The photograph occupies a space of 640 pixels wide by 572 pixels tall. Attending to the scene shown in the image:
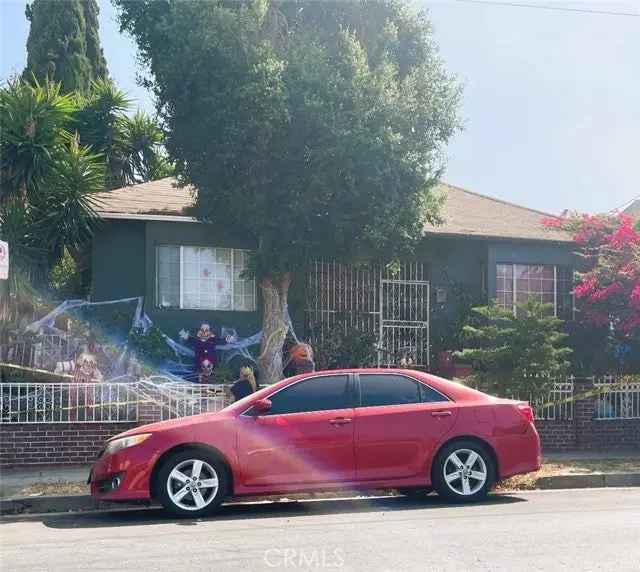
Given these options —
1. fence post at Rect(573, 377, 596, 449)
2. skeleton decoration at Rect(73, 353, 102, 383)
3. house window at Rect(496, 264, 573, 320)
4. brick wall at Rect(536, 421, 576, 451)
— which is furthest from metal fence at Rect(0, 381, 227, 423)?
house window at Rect(496, 264, 573, 320)

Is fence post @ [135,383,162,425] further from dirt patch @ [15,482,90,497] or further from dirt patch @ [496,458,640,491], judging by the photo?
dirt patch @ [496,458,640,491]

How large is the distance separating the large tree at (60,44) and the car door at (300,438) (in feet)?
71.4

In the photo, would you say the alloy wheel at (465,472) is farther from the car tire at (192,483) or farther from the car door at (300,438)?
the car tire at (192,483)

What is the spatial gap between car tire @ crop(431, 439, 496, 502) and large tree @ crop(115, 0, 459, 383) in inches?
232

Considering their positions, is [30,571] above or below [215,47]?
below

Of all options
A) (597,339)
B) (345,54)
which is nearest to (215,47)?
(345,54)

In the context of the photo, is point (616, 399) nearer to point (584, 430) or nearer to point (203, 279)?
point (584, 430)

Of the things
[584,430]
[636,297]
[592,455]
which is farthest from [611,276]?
[592,455]

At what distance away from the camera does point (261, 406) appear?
10.0 metres

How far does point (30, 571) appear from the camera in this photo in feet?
23.1

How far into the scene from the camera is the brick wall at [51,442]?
13367 millimetres

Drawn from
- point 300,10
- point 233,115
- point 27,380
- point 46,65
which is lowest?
point 27,380

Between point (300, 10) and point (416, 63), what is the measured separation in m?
2.13

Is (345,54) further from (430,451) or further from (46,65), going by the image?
(46,65)
